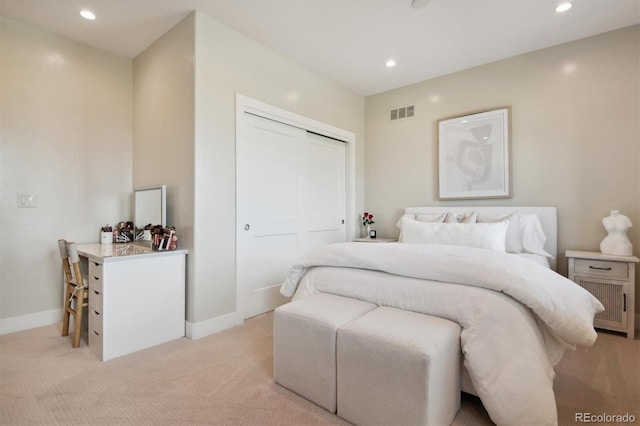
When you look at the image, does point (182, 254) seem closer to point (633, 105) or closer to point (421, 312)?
point (421, 312)

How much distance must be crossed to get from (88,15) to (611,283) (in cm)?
493

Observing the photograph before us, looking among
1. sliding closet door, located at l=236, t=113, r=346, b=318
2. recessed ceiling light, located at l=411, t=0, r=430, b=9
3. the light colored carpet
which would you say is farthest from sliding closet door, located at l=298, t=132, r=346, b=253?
recessed ceiling light, located at l=411, t=0, r=430, b=9

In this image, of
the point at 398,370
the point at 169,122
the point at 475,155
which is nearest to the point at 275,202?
the point at 169,122

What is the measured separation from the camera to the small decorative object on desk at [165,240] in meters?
2.52

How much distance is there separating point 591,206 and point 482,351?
2432mm

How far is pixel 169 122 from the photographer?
280 centimetres

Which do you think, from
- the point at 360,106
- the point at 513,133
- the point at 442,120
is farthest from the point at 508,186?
the point at 360,106

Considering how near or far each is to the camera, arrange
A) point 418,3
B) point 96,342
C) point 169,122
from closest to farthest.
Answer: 1. point 96,342
2. point 418,3
3. point 169,122

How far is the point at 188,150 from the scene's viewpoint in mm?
2586

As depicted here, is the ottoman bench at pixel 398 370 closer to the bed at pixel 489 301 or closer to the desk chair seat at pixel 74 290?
the bed at pixel 489 301

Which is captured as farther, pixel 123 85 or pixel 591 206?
pixel 123 85

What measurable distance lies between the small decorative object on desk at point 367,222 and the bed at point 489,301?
6.97 feet

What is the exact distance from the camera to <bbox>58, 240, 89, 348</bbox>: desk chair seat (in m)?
2.27

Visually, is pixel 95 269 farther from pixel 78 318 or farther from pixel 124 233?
pixel 124 233
